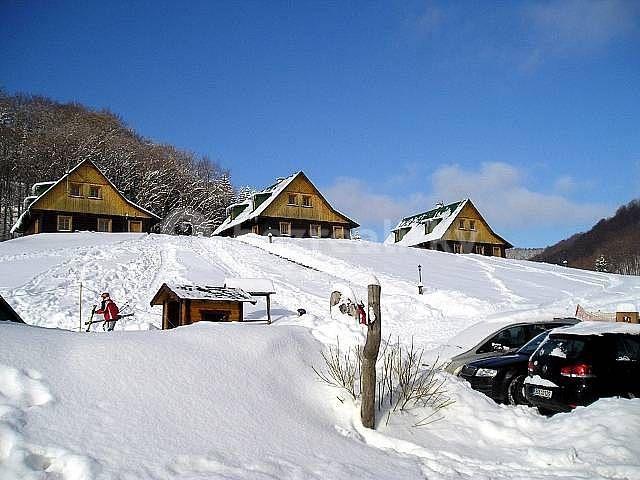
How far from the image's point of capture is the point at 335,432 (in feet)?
19.0

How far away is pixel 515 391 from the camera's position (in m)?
9.72

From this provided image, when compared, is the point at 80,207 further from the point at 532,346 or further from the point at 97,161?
the point at 532,346

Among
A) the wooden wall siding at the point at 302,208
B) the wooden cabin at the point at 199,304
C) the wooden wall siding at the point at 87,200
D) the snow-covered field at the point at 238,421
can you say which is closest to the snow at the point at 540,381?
the snow-covered field at the point at 238,421

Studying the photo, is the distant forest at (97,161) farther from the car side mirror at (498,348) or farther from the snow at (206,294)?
the car side mirror at (498,348)

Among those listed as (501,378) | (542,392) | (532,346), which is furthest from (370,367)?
(532,346)

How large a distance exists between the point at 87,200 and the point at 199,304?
121ft

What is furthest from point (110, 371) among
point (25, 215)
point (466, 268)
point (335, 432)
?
point (25, 215)

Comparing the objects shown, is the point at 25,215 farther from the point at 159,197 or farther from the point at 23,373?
the point at 23,373

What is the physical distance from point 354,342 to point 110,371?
11.1ft

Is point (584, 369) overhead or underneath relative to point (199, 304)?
underneath

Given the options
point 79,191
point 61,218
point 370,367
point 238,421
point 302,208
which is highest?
point 79,191

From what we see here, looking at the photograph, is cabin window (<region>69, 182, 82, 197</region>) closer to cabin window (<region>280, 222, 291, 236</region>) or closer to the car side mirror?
cabin window (<region>280, 222, 291, 236</region>)

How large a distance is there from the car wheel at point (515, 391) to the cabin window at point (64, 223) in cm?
4427

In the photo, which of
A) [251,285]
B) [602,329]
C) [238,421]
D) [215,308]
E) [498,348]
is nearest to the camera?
[238,421]
